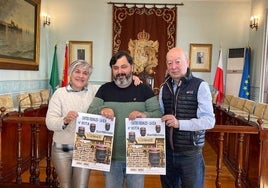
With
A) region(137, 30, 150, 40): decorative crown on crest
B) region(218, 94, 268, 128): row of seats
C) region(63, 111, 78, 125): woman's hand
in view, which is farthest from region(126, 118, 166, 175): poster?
region(137, 30, 150, 40): decorative crown on crest

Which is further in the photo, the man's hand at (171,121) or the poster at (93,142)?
the poster at (93,142)

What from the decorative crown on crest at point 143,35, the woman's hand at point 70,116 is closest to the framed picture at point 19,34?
the decorative crown on crest at point 143,35

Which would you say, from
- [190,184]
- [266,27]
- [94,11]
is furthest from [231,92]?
[190,184]

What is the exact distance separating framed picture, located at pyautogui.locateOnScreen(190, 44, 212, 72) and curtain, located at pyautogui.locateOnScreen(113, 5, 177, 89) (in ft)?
2.01

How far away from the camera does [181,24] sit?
8.50 m

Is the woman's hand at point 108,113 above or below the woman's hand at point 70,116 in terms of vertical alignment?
above

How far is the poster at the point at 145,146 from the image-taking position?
210 cm

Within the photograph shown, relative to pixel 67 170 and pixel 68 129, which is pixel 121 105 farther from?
pixel 67 170

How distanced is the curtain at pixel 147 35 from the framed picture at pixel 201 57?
2.01 ft

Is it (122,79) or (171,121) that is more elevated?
(122,79)

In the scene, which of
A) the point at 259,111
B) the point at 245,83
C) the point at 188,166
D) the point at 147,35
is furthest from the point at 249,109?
the point at 147,35

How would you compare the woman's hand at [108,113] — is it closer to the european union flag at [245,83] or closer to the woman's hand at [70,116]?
the woman's hand at [70,116]

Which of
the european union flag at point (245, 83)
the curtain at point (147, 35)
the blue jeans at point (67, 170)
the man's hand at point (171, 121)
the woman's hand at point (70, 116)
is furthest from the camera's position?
the curtain at point (147, 35)

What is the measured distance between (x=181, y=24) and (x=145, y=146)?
6828mm
